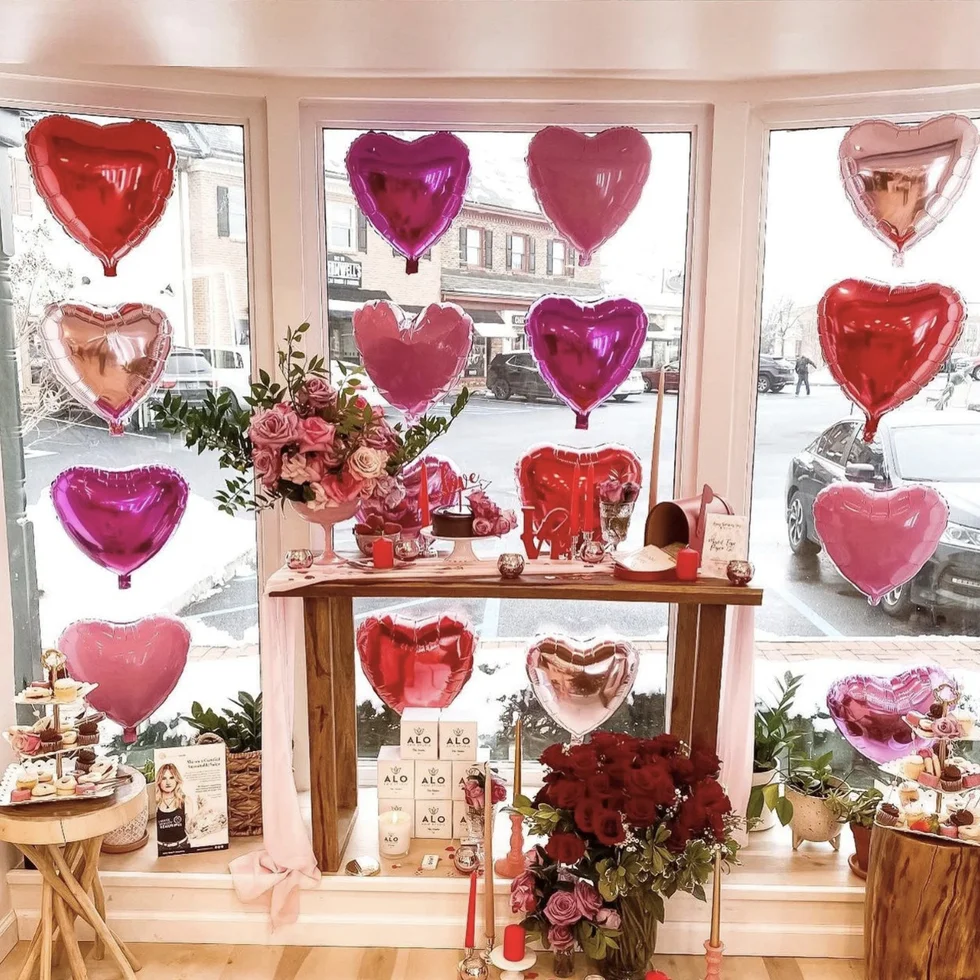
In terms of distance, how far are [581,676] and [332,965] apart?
89 cm

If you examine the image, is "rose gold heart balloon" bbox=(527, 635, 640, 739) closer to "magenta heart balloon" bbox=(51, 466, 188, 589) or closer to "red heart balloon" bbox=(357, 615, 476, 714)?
"red heart balloon" bbox=(357, 615, 476, 714)

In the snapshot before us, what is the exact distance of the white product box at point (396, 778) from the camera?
238cm

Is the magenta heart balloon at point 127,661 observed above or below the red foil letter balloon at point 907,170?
below

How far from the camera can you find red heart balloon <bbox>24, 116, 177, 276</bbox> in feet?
7.12

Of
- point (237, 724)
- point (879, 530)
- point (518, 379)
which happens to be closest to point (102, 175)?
point (518, 379)

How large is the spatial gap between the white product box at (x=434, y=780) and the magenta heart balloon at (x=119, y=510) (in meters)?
0.87

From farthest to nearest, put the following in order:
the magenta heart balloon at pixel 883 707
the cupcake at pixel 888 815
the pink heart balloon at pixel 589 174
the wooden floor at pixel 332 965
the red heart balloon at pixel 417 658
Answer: the red heart balloon at pixel 417 658 < the magenta heart balloon at pixel 883 707 < the pink heart balloon at pixel 589 174 < the wooden floor at pixel 332 965 < the cupcake at pixel 888 815

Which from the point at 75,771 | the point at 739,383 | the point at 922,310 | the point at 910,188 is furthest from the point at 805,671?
the point at 75,771

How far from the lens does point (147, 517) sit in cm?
235

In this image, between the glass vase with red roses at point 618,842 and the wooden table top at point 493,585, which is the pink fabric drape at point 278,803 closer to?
the wooden table top at point 493,585

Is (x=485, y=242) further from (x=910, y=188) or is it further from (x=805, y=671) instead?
(x=805, y=671)

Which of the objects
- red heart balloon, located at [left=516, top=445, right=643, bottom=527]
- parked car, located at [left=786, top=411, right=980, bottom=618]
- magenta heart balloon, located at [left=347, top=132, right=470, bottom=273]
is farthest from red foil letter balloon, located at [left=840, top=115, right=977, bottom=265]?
magenta heart balloon, located at [left=347, top=132, right=470, bottom=273]

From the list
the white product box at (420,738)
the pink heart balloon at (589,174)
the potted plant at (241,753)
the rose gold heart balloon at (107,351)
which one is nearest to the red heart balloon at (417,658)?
the white product box at (420,738)

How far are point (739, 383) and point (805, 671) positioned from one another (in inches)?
31.4
